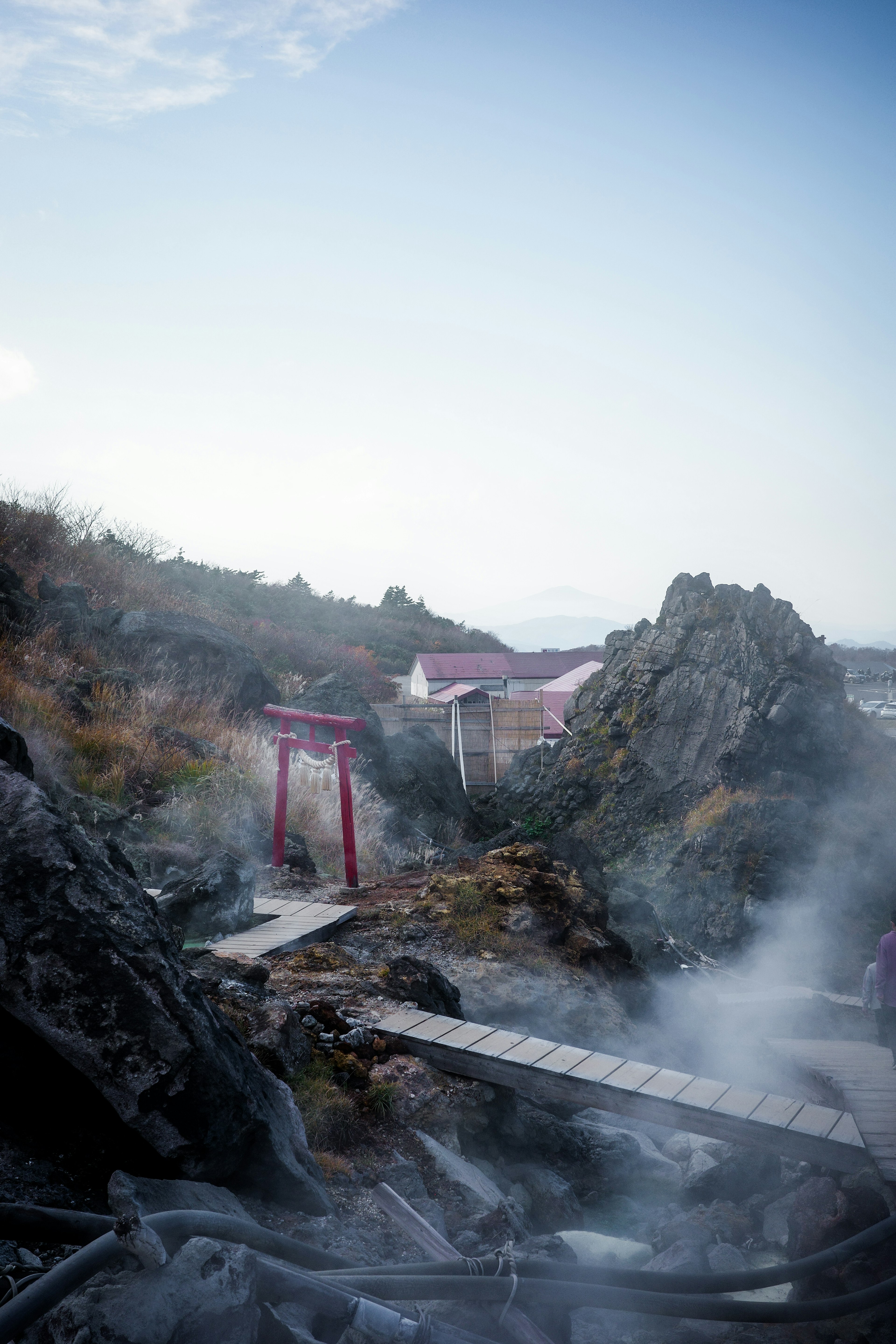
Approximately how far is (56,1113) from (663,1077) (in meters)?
3.12

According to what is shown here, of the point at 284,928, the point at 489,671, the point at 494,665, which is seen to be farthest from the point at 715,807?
the point at 494,665

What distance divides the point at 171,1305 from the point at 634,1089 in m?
2.99

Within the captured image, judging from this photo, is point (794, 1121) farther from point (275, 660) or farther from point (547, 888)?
point (275, 660)

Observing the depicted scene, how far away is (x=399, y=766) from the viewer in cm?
1492

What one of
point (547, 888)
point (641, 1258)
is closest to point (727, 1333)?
point (641, 1258)

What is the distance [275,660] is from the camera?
86.2ft

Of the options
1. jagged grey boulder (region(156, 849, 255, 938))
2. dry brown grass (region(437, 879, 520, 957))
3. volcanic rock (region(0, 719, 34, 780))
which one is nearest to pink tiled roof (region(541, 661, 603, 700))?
dry brown grass (region(437, 879, 520, 957))

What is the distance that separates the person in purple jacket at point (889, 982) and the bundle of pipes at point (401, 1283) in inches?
116

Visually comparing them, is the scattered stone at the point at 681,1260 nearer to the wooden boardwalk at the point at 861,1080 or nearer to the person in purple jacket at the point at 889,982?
the wooden boardwalk at the point at 861,1080

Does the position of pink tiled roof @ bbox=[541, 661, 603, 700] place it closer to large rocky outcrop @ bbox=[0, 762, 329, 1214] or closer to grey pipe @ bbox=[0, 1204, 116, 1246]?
large rocky outcrop @ bbox=[0, 762, 329, 1214]

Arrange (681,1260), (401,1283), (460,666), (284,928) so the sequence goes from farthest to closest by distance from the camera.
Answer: (460,666), (284,928), (681,1260), (401,1283)

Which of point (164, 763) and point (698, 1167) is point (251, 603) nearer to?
point (164, 763)

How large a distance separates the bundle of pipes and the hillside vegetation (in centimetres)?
1227

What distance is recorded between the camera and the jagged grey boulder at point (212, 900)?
570 cm
